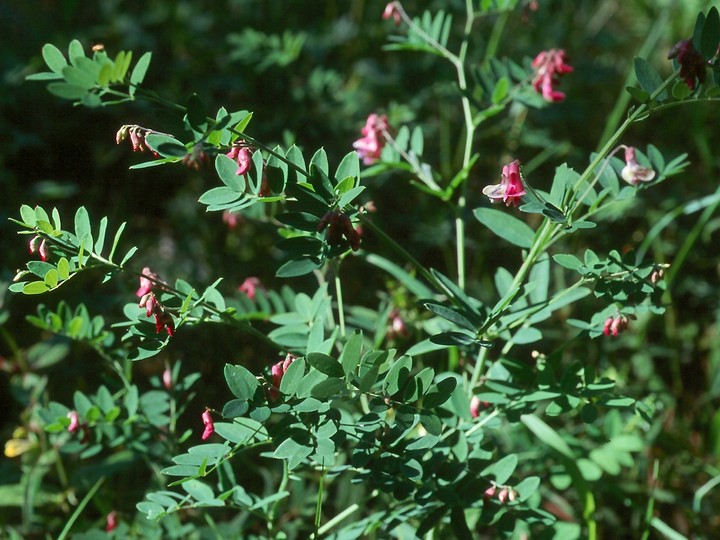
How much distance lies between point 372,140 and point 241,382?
664mm

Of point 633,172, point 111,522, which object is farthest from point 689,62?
point 111,522

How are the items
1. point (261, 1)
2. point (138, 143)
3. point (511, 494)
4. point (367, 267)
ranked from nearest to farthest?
1. point (138, 143)
2. point (511, 494)
3. point (367, 267)
4. point (261, 1)

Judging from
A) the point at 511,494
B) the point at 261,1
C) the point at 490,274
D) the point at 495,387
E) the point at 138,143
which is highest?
the point at 138,143


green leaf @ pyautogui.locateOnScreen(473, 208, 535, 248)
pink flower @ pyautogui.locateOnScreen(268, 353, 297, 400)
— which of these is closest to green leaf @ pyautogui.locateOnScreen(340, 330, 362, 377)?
pink flower @ pyautogui.locateOnScreen(268, 353, 297, 400)

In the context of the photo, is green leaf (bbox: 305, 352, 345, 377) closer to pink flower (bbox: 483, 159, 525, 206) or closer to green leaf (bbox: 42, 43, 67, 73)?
pink flower (bbox: 483, 159, 525, 206)

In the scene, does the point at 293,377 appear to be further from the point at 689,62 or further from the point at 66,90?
the point at 689,62

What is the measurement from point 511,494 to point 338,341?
387mm

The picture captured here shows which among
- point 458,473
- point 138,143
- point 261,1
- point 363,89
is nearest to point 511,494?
point 458,473

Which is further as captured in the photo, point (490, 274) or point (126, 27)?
point (126, 27)

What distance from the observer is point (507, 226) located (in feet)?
4.31

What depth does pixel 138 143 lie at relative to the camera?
1.10m

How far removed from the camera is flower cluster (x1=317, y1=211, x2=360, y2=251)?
105cm

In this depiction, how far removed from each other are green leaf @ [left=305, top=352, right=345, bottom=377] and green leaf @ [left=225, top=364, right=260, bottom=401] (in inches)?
3.6

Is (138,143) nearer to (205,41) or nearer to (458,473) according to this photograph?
(458,473)
